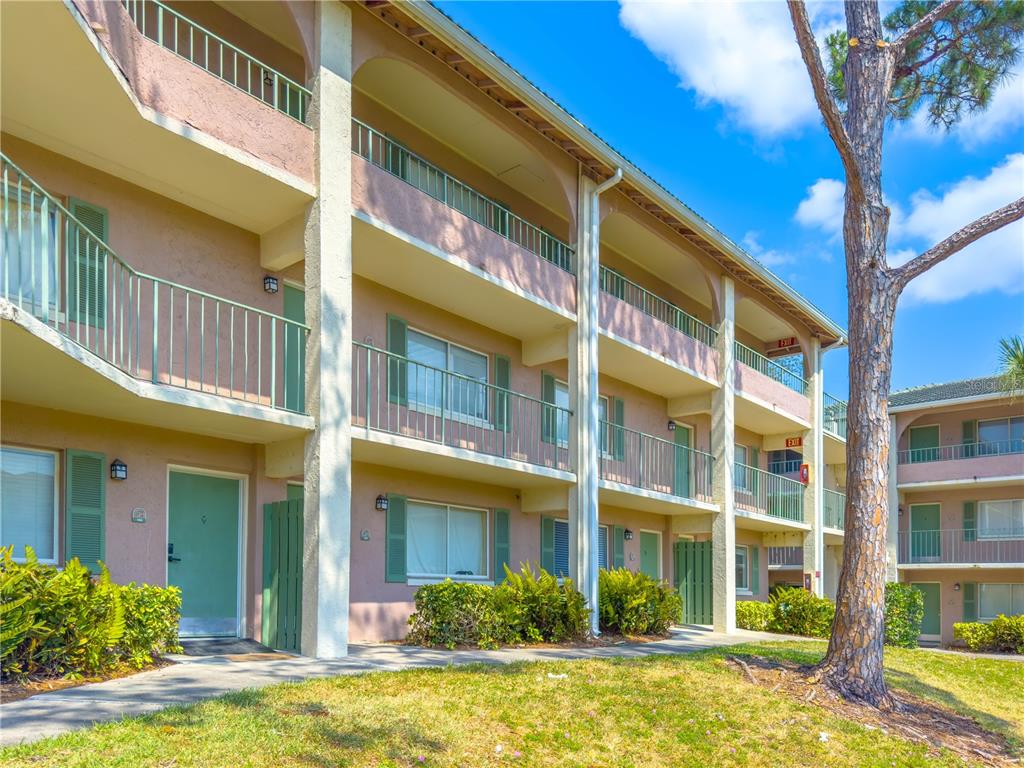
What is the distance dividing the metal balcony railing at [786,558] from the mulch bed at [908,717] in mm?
19090

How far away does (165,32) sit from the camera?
11.4 metres

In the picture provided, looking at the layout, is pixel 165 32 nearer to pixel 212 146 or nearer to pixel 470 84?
pixel 212 146

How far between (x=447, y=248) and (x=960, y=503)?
25296 mm

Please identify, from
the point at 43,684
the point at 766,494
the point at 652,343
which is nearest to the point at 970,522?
the point at 766,494

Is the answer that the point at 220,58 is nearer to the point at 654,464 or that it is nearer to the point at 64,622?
the point at 64,622

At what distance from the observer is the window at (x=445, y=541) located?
1506 cm

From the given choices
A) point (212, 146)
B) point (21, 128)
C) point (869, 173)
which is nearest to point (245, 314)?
point (212, 146)

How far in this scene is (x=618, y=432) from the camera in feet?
65.4

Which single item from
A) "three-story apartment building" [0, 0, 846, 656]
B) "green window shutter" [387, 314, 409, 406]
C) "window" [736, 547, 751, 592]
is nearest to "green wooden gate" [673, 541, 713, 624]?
"three-story apartment building" [0, 0, 846, 656]

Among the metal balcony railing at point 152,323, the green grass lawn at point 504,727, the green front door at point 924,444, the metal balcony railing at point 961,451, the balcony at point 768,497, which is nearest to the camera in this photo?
the green grass lawn at point 504,727

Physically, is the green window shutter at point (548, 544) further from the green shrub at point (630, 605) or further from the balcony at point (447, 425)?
the green shrub at point (630, 605)

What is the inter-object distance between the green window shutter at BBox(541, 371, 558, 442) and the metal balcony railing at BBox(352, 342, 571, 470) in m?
0.02

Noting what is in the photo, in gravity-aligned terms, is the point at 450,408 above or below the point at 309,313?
below

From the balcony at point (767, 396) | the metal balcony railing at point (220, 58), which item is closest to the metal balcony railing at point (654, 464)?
the balcony at point (767, 396)
